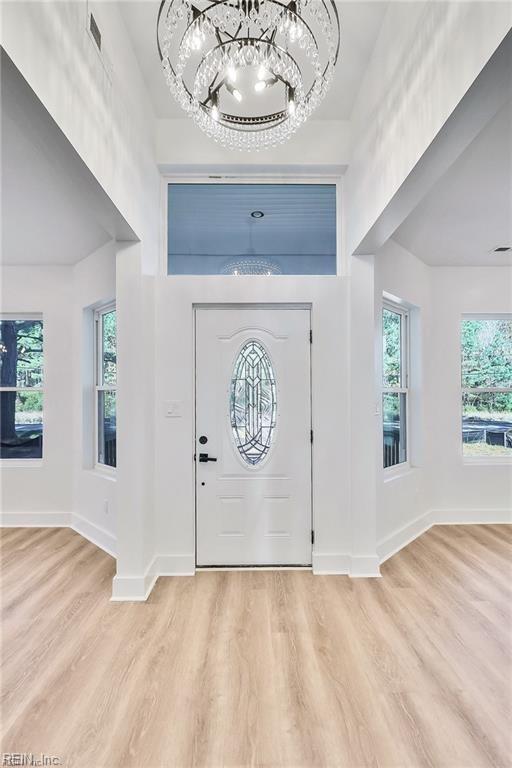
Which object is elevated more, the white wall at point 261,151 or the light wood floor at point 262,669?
the white wall at point 261,151

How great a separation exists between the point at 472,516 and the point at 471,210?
3160 millimetres

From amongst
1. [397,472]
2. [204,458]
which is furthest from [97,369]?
[397,472]

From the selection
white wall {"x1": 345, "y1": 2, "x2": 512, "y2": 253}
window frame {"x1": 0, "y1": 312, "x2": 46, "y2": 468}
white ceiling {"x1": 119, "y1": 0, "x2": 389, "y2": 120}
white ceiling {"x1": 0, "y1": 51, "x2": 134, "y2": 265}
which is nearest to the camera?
white wall {"x1": 345, "y1": 2, "x2": 512, "y2": 253}

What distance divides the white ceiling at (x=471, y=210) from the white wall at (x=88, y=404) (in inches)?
109

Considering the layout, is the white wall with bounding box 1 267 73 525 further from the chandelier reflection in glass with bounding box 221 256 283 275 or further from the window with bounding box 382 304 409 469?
the window with bounding box 382 304 409 469

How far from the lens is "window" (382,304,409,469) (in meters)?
3.92

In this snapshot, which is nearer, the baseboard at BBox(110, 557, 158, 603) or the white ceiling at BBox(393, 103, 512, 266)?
the white ceiling at BBox(393, 103, 512, 266)

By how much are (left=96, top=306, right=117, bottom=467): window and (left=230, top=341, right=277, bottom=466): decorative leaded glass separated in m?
1.41

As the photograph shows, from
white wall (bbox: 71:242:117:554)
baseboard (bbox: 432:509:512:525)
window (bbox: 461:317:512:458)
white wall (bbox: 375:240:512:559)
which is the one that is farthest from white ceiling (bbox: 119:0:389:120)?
baseboard (bbox: 432:509:512:525)

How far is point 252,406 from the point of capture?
3309 mm

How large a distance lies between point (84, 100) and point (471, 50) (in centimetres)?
159

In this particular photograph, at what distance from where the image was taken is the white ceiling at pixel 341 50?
224cm

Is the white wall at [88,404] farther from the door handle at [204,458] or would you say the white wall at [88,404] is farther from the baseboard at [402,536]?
the baseboard at [402,536]

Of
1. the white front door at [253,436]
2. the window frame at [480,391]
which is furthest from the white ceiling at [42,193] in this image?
the window frame at [480,391]
